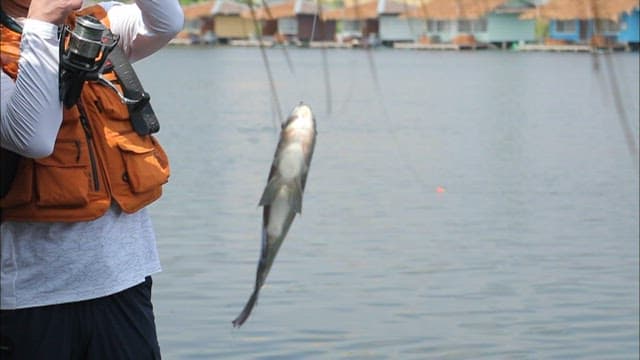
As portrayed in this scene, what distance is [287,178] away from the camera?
6.66ft

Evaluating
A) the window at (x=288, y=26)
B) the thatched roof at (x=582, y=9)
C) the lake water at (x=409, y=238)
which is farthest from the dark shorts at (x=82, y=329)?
the thatched roof at (x=582, y=9)

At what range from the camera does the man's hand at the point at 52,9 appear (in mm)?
2547

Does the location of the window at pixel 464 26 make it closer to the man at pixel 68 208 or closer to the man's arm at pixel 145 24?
the man at pixel 68 208

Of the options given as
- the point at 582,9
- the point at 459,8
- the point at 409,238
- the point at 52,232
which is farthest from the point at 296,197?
the point at 409,238

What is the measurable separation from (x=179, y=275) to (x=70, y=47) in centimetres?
824

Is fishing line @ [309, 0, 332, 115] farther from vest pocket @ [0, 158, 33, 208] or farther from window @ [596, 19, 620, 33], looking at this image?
vest pocket @ [0, 158, 33, 208]

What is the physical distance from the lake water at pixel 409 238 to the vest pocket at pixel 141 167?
291mm

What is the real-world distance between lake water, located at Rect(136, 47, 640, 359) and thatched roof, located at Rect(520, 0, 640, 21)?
65 millimetres

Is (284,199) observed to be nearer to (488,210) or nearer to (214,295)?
(214,295)

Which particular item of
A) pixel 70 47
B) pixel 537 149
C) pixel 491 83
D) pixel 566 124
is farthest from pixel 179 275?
pixel 491 83

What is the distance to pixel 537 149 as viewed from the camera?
21828 mm

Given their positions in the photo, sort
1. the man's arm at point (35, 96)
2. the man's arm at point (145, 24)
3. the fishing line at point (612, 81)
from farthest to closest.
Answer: the man's arm at point (145, 24), the man's arm at point (35, 96), the fishing line at point (612, 81)

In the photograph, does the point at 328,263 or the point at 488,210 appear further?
the point at 488,210

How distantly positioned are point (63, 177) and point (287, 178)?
2.42ft
